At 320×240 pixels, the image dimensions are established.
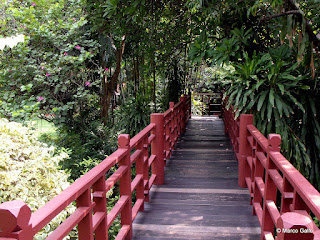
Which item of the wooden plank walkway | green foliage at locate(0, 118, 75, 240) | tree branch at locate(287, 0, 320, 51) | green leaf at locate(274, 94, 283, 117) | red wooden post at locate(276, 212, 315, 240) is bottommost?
the wooden plank walkway

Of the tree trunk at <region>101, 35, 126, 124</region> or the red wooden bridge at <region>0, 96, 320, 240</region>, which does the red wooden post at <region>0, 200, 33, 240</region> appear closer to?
the red wooden bridge at <region>0, 96, 320, 240</region>

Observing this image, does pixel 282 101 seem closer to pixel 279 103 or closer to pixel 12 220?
pixel 279 103

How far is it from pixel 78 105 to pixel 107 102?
1036 mm

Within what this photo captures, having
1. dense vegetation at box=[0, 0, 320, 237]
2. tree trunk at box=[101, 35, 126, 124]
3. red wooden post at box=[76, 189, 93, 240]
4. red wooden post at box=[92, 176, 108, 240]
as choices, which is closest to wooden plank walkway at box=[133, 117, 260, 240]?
red wooden post at box=[92, 176, 108, 240]

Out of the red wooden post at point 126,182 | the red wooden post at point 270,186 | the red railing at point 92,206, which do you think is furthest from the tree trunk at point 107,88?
the red wooden post at point 270,186

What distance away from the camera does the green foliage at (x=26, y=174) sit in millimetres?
2994

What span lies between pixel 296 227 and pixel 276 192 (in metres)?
1.65

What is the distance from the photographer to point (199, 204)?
3.82 metres

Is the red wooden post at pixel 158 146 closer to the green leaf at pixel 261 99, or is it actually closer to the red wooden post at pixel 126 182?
the green leaf at pixel 261 99

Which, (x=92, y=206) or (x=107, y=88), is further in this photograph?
(x=107, y=88)

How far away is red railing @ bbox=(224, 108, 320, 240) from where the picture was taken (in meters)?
1.15

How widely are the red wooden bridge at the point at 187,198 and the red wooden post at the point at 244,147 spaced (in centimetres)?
1

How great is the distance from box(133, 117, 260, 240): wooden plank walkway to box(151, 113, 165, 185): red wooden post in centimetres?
17

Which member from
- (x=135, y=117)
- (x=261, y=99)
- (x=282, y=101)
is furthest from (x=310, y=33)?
(x=135, y=117)
